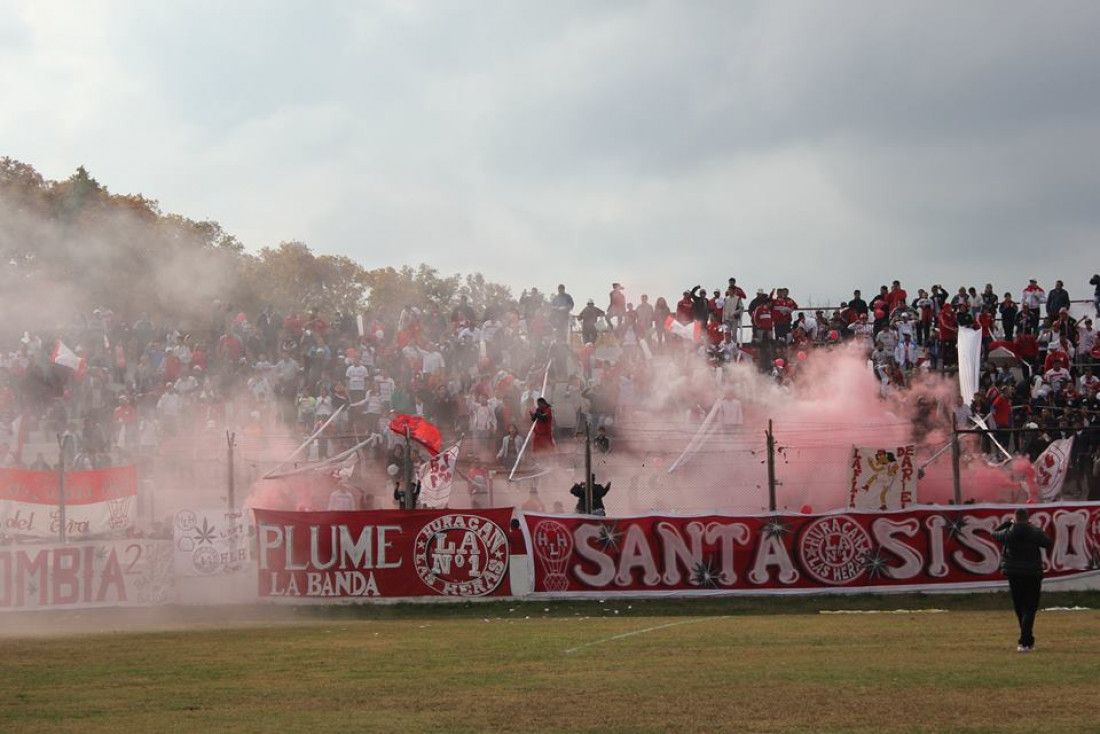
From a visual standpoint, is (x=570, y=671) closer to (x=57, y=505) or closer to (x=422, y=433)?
(x=422, y=433)

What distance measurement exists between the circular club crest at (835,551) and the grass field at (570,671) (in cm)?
84

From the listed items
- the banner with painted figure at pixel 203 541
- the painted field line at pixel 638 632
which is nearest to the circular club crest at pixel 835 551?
the painted field line at pixel 638 632

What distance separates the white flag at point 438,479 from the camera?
23.1 meters

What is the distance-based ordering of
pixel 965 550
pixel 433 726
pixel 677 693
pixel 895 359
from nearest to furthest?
1. pixel 433 726
2. pixel 677 693
3. pixel 965 550
4. pixel 895 359

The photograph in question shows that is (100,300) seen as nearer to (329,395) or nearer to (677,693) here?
(329,395)

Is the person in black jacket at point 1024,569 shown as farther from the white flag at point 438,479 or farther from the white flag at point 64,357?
the white flag at point 64,357

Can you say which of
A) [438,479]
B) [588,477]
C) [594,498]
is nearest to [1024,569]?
[588,477]

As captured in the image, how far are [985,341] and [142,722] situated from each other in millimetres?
25492

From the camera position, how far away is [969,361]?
2758cm

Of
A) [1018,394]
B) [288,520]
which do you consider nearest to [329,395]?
[288,520]

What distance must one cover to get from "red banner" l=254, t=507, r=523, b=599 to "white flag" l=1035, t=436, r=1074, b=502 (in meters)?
9.58

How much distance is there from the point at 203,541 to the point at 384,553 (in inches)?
127

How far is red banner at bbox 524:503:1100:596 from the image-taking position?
21.6 metres

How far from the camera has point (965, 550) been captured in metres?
21.6
